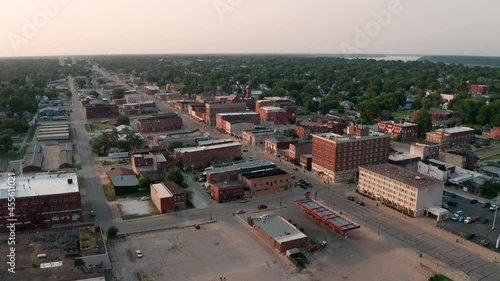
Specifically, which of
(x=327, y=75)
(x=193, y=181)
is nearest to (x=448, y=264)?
(x=193, y=181)

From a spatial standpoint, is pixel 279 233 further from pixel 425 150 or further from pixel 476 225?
pixel 425 150

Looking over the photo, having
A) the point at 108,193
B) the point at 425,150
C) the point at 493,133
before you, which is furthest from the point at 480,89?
the point at 108,193

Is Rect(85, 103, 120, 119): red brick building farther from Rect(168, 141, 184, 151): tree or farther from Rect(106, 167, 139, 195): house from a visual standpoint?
Rect(106, 167, 139, 195): house

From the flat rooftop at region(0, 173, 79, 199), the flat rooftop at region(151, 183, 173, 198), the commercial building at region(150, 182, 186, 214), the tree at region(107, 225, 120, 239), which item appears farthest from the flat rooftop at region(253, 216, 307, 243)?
the flat rooftop at region(0, 173, 79, 199)

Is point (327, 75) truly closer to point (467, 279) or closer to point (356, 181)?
point (356, 181)

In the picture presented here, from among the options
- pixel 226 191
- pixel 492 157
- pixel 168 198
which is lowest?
pixel 492 157

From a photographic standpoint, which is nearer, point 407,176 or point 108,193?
point 407,176
